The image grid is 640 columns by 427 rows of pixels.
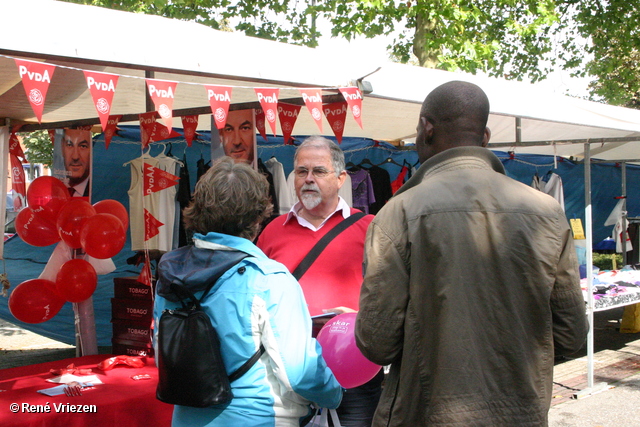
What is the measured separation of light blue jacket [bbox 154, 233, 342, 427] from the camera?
1.84 metres

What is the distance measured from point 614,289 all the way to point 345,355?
5.47 meters

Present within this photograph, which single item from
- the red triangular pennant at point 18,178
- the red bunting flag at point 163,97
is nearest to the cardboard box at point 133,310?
the red triangular pennant at point 18,178

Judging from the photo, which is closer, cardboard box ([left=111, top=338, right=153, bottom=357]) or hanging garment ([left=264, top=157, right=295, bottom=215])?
cardboard box ([left=111, top=338, right=153, bottom=357])

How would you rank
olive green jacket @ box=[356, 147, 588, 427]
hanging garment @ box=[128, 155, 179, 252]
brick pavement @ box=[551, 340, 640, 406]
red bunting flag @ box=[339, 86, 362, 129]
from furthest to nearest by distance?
1. brick pavement @ box=[551, 340, 640, 406]
2. hanging garment @ box=[128, 155, 179, 252]
3. red bunting flag @ box=[339, 86, 362, 129]
4. olive green jacket @ box=[356, 147, 588, 427]

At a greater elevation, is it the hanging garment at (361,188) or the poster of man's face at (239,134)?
the poster of man's face at (239,134)

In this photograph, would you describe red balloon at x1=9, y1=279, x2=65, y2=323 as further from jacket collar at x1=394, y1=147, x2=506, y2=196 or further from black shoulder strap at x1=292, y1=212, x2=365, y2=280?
jacket collar at x1=394, y1=147, x2=506, y2=196

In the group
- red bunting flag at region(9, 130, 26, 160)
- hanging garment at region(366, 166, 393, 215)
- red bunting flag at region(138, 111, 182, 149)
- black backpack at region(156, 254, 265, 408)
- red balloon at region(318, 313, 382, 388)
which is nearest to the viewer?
black backpack at region(156, 254, 265, 408)

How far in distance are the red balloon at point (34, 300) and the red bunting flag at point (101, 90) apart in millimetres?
2008

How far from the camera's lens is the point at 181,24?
3418 mm

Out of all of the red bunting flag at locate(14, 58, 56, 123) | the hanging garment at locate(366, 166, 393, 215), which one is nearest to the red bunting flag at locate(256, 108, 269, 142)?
the red bunting flag at locate(14, 58, 56, 123)

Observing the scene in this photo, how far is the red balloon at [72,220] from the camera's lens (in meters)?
4.20

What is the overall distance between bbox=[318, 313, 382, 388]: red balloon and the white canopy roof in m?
1.43

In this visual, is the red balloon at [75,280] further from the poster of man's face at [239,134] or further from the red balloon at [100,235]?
the poster of man's face at [239,134]

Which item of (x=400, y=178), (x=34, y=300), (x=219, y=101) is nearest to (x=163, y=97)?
(x=219, y=101)
